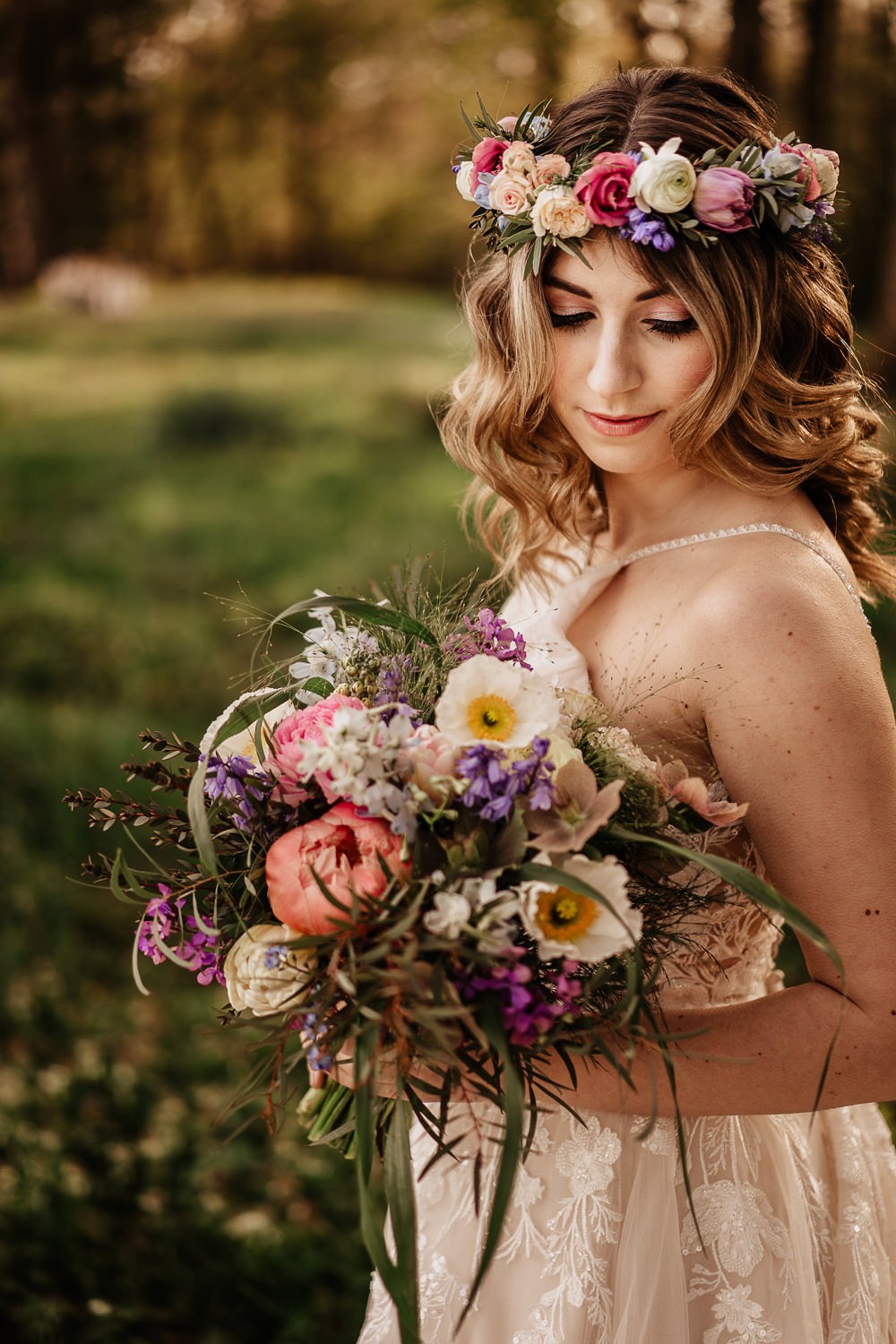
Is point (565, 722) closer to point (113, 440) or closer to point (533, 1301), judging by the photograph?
point (533, 1301)

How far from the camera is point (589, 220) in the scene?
147cm

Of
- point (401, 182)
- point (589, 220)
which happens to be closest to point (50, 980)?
point (589, 220)

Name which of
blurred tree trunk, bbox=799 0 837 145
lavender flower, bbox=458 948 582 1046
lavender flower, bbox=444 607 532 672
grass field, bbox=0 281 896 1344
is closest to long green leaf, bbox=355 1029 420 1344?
lavender flower, bbox=458 948 582 1046

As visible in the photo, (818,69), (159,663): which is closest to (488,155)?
(159,663)

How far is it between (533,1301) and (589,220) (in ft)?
4.76

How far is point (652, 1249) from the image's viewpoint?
1416 millimetres

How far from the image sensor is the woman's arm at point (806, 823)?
4.14ft

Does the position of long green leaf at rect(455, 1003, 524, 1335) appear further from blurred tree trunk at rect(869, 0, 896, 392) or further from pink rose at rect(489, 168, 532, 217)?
blurred tree trunk at rect(869, 0, 896, 392)

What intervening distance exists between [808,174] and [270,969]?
1.26 m

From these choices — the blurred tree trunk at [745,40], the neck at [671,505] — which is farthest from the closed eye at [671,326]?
the blurred tree trunk at [745,40]

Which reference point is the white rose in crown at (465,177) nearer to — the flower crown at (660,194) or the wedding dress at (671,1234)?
the flower crown at (660,194)

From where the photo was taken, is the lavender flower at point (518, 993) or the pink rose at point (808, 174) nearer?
the lavender flower at point (518, 993)

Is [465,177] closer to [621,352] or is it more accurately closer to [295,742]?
[621,352]

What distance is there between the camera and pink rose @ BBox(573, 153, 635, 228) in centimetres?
145
